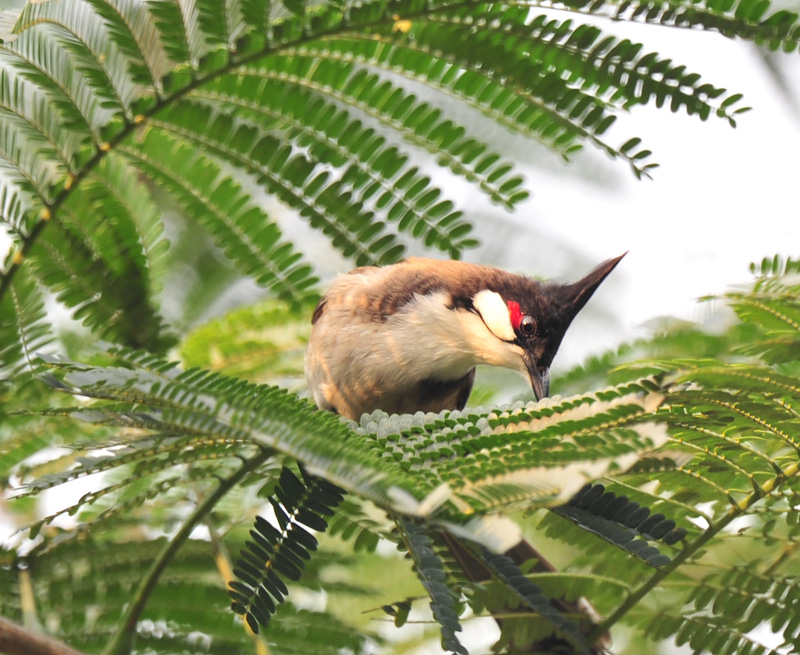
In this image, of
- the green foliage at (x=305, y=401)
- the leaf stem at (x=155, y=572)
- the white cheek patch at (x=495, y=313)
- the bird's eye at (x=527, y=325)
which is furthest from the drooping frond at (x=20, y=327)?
the bird's eye at (x=527, y=325)

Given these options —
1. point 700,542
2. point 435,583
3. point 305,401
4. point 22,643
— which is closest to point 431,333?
point 305,401

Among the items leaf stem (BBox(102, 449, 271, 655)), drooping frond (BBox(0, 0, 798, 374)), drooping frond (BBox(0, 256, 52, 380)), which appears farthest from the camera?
drooping frond (BBox(0, 256, 52, 380))

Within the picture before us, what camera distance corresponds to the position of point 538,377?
3580mm

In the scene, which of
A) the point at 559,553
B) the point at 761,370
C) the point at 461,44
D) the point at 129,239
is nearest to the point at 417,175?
the point at 461,44

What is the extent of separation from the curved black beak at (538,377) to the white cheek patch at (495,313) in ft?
0.43

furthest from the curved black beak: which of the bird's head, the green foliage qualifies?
the green foliage

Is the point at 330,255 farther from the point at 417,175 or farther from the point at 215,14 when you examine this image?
the point at 215,14

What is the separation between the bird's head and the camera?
3592 millimetres

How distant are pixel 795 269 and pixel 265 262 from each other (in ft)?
6.95

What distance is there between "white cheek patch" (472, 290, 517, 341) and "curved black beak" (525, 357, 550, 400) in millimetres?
131

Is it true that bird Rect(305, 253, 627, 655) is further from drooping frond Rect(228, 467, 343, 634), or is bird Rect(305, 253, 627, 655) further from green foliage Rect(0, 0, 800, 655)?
drooping frond Rect(228, 467, 343, 634)

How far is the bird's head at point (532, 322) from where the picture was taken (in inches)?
141

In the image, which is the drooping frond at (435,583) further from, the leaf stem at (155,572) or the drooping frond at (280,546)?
the leaf stem at (155,572)

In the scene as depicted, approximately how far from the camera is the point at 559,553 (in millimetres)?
5879
